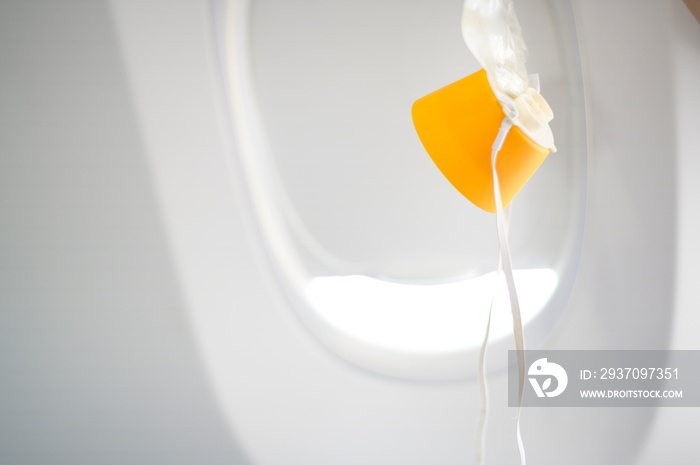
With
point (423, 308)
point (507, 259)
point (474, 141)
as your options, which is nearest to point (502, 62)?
point (474, 141)

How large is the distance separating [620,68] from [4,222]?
0.91 metres

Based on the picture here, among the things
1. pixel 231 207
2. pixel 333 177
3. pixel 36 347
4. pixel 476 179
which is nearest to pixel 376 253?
pixel 333 177

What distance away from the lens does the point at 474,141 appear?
0.49 metres

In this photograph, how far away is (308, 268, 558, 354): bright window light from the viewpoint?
0.81 m

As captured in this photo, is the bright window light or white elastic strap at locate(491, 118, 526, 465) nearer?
white elastic strap at locate(491, 118, 526, 465)

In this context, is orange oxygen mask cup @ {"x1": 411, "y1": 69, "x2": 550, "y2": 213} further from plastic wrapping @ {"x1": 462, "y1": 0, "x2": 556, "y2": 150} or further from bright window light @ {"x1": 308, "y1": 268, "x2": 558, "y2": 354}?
bright window light @ {"x1": 308, "y1": 268, "x2": 558, "y2": 354}

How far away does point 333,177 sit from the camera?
0.83 meters

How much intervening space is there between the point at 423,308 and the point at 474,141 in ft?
1.33

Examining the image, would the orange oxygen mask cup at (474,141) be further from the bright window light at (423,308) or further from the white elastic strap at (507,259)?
the bright window light at (423,308)

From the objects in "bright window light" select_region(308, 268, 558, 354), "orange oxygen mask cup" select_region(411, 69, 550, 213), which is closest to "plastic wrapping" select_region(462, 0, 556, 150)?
"orange oxygen mask cup" select_region(411, 69, 550, 213)

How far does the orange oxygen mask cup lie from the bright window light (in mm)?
331

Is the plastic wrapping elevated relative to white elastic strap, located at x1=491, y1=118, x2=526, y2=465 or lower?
elevated

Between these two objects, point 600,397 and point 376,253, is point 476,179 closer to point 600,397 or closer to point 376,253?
point 376,253

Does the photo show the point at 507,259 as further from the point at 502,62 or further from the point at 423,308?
the point at 423,308
